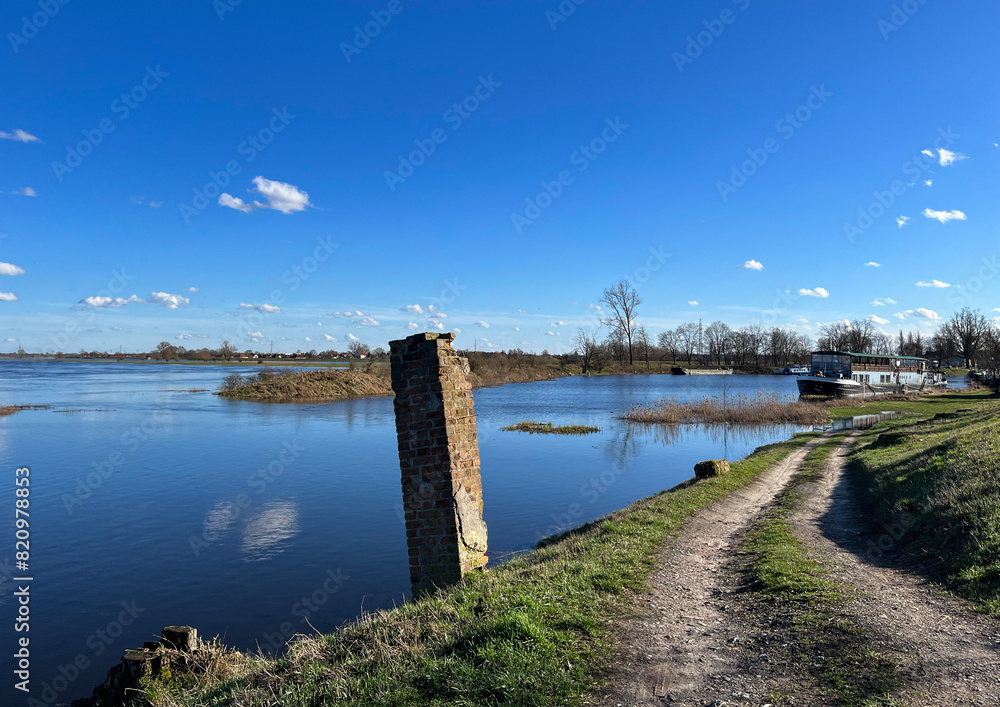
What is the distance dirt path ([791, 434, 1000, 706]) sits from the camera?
4500mm

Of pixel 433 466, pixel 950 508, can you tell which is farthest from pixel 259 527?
pixel 950 508

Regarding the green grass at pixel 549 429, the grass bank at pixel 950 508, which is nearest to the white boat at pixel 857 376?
the green grass at pixel 549 429

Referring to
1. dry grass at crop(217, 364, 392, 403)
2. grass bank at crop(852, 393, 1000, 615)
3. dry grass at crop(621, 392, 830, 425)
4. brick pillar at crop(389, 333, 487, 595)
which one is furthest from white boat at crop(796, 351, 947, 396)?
brick pillar at crop(389, 333, 487, 595)

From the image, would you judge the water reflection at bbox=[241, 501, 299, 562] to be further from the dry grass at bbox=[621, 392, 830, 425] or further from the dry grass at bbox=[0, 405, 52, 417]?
the dry grass at bbox=[0, 405, 52, 417]

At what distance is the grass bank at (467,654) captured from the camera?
466cm

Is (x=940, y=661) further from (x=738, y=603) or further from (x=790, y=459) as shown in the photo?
(x=790, y=459)

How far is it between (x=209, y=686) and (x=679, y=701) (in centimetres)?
483

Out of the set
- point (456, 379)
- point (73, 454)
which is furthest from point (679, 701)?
point (73, 454)

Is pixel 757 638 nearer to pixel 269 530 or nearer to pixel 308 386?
pixel 269 530

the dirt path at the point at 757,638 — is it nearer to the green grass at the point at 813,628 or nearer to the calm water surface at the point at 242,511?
the green grass at the point at 813,628

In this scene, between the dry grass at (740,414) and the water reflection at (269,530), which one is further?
the dry grass at (740,414)

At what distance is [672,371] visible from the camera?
10425 cm

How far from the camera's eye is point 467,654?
5078 mm

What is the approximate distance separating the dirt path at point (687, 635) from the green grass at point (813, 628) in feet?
1.25
